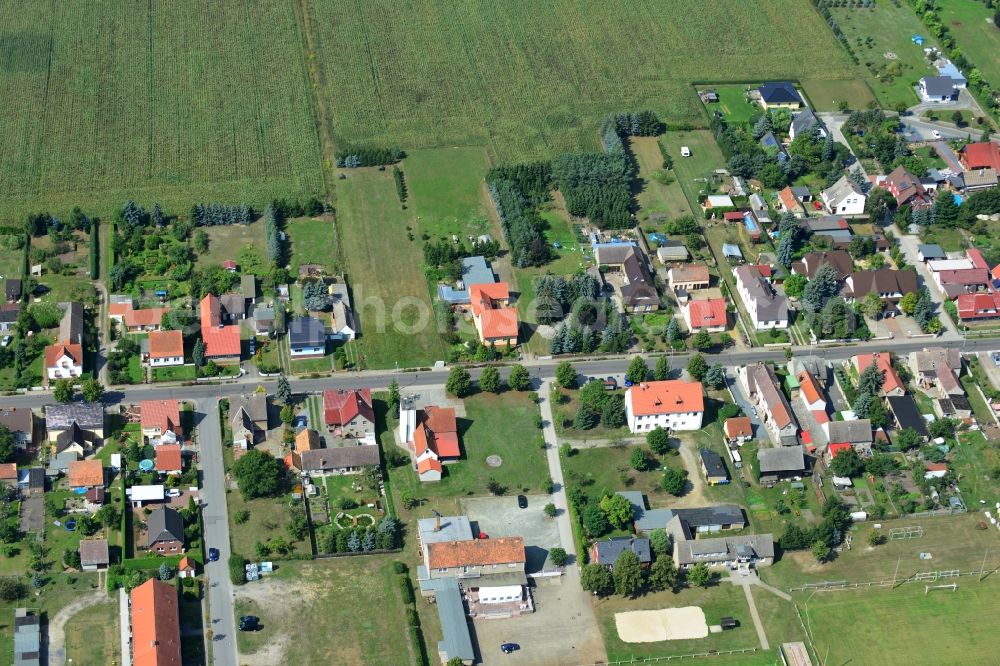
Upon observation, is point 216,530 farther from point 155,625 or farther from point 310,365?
point 310,365

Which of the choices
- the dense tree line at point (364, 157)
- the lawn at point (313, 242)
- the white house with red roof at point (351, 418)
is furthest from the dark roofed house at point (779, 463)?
the dense tree line at point (364, 157)

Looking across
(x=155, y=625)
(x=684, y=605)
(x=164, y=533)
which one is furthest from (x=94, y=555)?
(x=684, y=605)

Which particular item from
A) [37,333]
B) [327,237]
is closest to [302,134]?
[327,237]

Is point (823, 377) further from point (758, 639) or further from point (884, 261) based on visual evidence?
point (758, 639)

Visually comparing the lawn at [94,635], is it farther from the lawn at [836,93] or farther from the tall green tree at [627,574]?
the lawn at [836,93]

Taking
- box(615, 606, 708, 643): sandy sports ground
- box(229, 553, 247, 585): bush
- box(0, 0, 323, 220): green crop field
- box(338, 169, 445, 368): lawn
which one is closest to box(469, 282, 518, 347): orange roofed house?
box(338, 169, 445, 368): lawn
